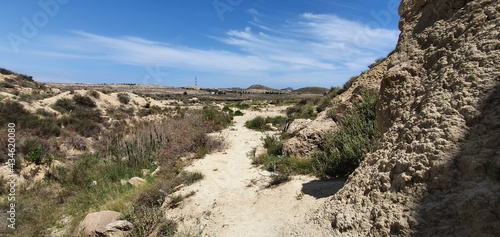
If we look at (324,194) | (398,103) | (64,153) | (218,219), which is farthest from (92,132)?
(398,103)

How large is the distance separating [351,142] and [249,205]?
88.5 inches

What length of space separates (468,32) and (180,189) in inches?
211

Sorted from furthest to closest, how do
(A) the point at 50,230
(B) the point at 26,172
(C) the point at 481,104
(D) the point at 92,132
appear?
(D) the point at 92,132 < (B) the point at 26,172 < (A) the point at 50,230 < (C) the point at 481,104

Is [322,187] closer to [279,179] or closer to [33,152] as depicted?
[279,179]

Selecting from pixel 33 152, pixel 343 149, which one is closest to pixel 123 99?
pixel 33 152

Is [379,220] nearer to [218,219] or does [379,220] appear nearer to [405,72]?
[405,72]

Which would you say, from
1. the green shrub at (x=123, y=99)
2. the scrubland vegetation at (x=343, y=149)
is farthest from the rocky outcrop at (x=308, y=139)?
the green shrub at (x=123, y=99)

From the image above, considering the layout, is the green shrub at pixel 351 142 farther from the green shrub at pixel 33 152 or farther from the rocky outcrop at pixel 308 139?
the green shrub at pixel 33 152

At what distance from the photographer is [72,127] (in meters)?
13.7

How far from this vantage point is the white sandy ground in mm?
3947

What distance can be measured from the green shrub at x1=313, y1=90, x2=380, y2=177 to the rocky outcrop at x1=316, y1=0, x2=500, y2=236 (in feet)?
5.58

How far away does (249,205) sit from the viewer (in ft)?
16.8

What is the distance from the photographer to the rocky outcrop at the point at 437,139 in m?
2.35

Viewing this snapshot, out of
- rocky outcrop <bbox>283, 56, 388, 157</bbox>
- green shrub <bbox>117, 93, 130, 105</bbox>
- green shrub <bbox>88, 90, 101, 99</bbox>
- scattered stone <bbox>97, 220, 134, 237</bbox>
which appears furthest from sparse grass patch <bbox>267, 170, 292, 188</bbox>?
green shrub <bbox>117, 93, 130, 105</bbox>
